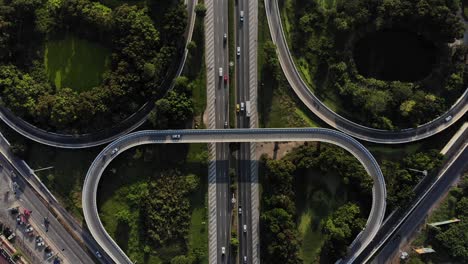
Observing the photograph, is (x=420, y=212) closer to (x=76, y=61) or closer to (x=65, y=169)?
(x=65, y=169)

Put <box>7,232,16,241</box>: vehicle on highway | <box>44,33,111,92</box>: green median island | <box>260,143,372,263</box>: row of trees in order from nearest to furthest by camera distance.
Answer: <box>260,143,372,263</box>: row of trees < <box>44,33,111,92</box>: green median island < <box>7,232,16,241</box>: vehicle on highway

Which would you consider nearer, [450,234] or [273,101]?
[450,234]

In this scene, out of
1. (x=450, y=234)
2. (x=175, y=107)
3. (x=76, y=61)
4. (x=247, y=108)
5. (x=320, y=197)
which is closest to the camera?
(x=175, y=107)

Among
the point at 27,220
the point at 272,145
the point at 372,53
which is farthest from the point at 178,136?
the point at 372,53

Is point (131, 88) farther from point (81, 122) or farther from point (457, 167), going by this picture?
point (457, 167)

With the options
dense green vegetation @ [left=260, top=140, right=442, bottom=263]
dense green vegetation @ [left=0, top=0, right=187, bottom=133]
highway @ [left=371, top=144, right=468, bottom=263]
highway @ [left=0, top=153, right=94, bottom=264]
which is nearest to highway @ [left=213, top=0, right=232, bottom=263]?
dense green vegetation @ [left=260, top=140, right=442, bottom=263]

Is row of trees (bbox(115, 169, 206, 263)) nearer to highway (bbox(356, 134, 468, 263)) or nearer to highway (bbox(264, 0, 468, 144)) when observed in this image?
highway (bbox(264, 0, 468, 144))

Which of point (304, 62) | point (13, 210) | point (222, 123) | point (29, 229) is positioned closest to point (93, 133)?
point (13, 210)
